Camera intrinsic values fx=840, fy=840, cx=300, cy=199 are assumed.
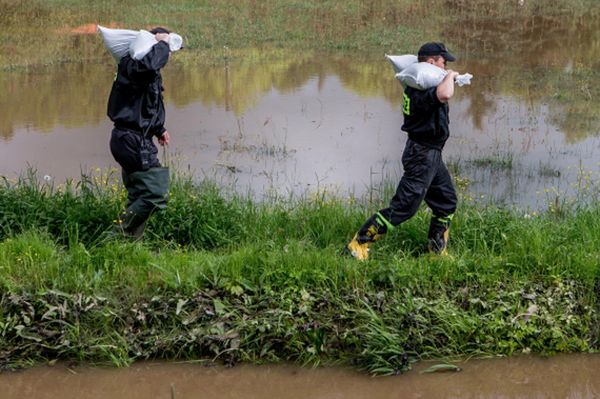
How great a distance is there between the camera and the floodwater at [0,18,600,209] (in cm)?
848

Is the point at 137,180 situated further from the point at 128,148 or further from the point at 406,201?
the point at 406,201

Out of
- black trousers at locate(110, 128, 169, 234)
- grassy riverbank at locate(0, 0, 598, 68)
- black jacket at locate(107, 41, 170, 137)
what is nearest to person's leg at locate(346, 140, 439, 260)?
black trousers at locate(110, 128, 169, 234)

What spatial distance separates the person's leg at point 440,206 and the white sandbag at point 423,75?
597mm

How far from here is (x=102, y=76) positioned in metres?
12.8

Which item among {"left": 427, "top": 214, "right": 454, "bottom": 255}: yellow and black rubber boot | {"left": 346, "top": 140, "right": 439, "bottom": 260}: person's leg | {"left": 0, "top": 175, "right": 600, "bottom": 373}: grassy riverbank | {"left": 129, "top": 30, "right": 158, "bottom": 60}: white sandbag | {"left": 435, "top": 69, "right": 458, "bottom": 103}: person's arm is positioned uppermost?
{"left": 129, "top": 30, "right": 158, "bottom": 60}: white sandbag

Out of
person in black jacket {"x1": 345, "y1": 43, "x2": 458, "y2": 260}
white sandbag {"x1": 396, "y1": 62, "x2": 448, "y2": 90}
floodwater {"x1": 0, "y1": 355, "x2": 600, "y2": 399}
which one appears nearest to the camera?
floodwater {"x1": 0, "y1": 355, "x2": 600, "y2": 399}

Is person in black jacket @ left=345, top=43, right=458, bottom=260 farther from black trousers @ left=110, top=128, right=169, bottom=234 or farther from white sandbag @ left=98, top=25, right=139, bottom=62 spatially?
white sandbag @ left=98, top=25, right=139, bottom=62

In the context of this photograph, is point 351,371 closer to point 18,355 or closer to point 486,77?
point 18,355

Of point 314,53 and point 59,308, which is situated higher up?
point 314,53

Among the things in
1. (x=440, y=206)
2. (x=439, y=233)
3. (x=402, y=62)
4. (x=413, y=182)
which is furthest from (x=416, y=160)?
(x=402, y=62)

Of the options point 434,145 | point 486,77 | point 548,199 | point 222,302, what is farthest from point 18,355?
point 486,77

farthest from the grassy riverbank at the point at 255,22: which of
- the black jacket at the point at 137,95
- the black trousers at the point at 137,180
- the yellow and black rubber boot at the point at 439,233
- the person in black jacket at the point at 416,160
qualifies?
the yellow and black rubber boot at the point at 439,233

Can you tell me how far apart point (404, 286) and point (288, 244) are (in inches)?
35.9

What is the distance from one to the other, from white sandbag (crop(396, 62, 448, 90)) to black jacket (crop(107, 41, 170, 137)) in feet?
5.23
